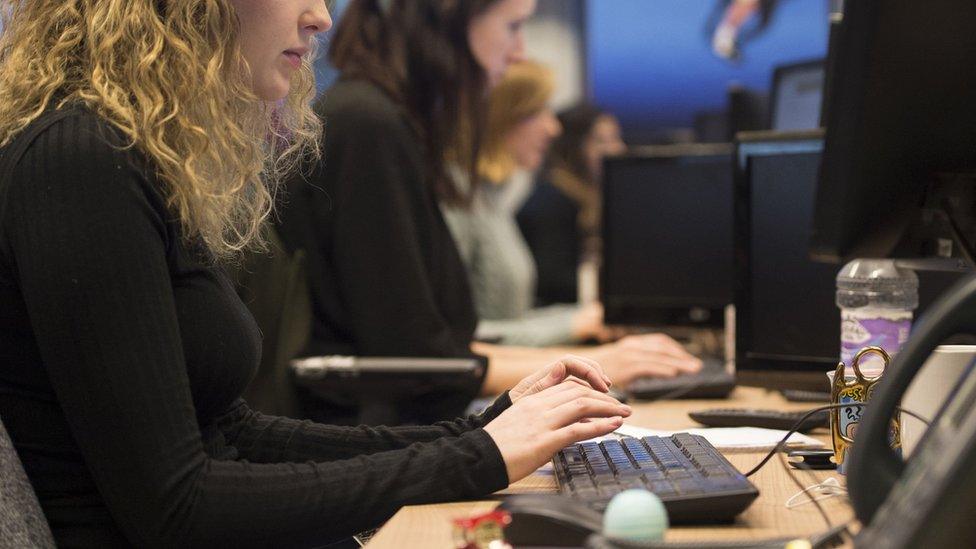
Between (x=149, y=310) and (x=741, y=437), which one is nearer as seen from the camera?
(x=149, y=310)

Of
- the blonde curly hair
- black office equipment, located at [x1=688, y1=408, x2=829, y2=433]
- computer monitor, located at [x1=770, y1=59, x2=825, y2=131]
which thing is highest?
the blonde curly hair

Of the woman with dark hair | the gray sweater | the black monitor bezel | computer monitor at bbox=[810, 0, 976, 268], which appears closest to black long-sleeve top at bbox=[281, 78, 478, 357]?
the woman with dark hair

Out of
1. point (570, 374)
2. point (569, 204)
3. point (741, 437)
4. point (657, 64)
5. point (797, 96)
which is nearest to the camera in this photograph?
point (570, 374)

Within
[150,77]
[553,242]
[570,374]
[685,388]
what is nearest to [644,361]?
[685,388]

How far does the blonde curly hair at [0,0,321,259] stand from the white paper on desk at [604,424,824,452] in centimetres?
61

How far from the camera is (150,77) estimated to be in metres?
1.14

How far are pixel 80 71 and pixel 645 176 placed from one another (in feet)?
6.25

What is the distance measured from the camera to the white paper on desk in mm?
1407

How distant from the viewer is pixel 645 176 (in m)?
2.87

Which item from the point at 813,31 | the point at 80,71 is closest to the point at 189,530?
the point at 80,71

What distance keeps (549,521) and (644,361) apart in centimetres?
135

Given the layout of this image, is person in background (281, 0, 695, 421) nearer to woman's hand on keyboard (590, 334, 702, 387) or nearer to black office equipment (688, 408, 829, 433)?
woman's hand on keyboard (590, 334, 702, 387)

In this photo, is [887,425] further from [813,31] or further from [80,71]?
[813,31]

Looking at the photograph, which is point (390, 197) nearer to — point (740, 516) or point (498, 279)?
point (740, 516)
